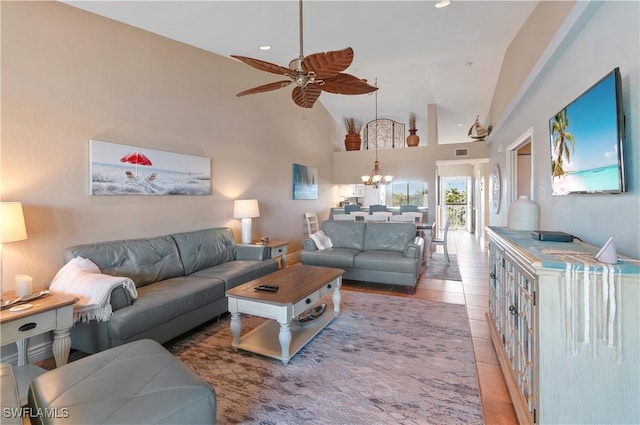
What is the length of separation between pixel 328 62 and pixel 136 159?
2.51 meters

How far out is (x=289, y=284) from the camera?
289 cm

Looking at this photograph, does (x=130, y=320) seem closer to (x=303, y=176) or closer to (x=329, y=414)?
(x=329, y=414)

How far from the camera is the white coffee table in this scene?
7.98 ft

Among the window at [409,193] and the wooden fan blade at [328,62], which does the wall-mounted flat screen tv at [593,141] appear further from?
the window at [409,193]

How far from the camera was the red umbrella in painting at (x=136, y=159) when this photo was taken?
3.33m

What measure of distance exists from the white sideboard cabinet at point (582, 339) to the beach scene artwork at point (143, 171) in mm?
3639

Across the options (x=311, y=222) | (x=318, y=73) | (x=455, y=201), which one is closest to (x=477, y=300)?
(x=318, y=73)

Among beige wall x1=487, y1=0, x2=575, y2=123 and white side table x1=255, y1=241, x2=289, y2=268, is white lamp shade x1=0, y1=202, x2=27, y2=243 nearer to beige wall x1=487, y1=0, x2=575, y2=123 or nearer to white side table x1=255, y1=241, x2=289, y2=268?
white side table x1=255, y1=241, x2=289, y2=268

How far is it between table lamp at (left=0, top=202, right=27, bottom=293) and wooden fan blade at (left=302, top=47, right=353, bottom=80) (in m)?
2.38

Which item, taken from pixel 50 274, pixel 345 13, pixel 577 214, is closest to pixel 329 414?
pixel 577 214

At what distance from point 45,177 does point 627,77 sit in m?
4.13

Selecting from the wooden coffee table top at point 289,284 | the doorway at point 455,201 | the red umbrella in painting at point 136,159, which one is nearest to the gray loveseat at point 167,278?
the wooden coffee table top at point 289,284

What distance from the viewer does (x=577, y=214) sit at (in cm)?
216

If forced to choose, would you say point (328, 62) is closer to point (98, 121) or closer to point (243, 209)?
point (98, 121)
